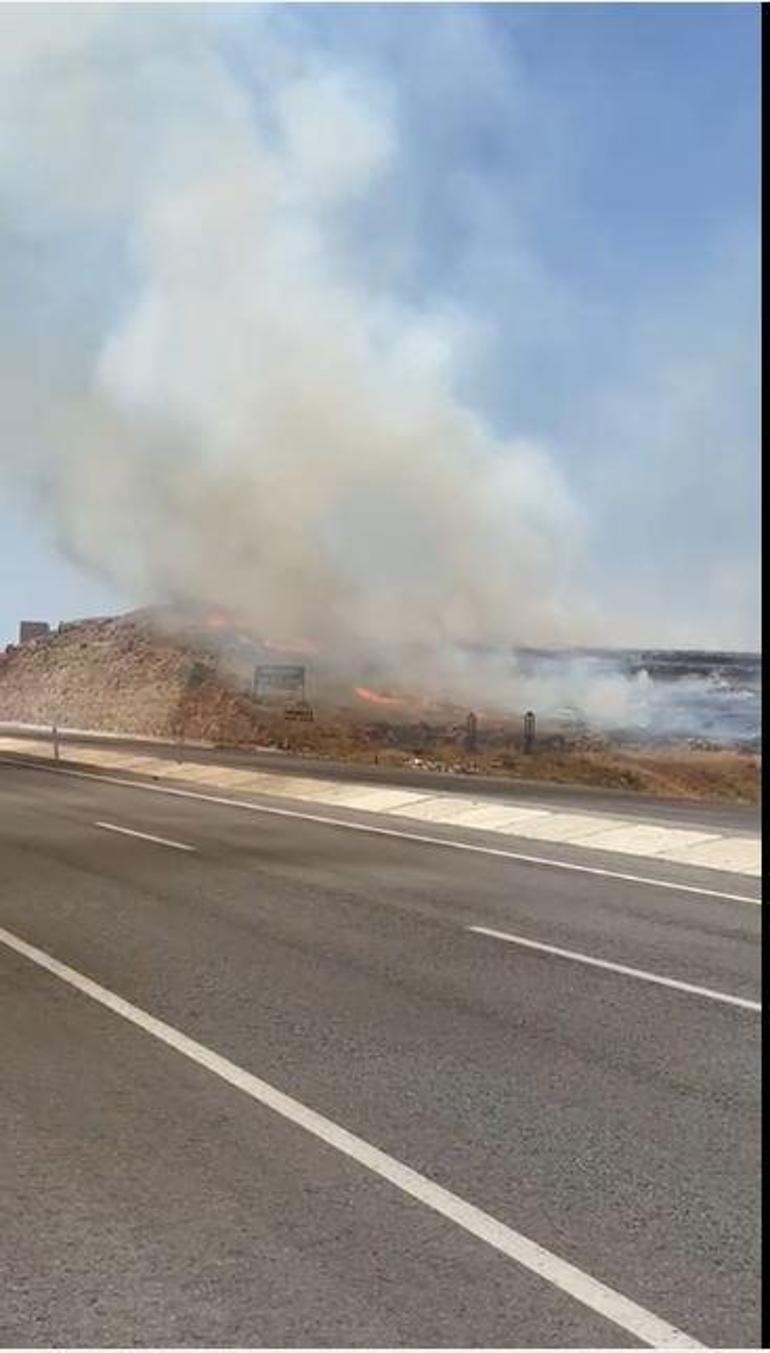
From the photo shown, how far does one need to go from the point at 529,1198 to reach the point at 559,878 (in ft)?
27.6

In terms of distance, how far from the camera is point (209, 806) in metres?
20.2

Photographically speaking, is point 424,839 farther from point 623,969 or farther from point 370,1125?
point 370,1125

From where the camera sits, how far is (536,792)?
77.6ft

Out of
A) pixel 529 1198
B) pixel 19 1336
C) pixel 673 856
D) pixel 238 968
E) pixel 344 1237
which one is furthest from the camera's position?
pixel 673 856

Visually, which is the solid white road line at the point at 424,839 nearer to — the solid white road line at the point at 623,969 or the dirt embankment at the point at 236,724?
the solid white road line at the point at 623,969

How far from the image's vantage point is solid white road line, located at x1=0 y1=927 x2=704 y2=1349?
3471mm

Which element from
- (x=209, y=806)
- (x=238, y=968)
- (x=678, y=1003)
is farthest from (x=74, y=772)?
(x=678, y=1003)

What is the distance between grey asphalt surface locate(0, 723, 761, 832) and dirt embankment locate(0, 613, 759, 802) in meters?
7.35

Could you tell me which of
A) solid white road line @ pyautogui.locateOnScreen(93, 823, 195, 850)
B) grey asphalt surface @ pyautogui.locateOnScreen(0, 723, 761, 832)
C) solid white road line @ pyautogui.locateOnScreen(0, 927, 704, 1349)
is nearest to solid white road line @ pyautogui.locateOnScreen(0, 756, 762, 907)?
solid white road line @ pyautogui.locateOnScreen(93, 823, 195, 850)

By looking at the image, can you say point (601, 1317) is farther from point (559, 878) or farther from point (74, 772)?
point (74, 772)

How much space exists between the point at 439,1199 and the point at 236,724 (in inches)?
2163

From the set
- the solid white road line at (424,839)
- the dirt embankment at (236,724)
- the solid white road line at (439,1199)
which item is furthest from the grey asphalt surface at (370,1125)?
the dirt embankment at (236,724)

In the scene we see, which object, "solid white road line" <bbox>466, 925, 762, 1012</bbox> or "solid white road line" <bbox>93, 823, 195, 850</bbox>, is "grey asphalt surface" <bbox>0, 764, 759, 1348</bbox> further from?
"solid white road line" <bbox>93, 823, 195, 850</bbox>

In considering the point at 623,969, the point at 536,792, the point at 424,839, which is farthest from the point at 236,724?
the point at 623,969
